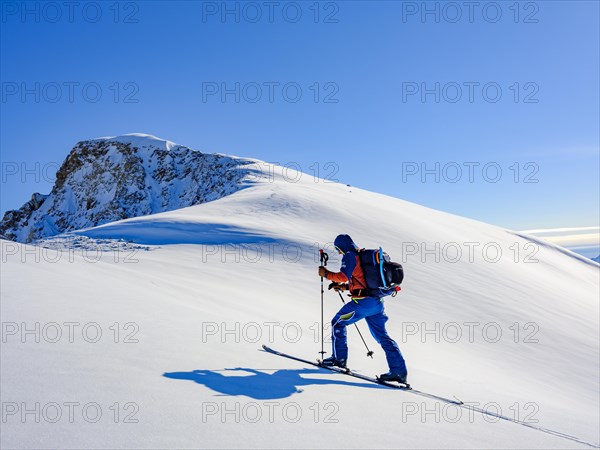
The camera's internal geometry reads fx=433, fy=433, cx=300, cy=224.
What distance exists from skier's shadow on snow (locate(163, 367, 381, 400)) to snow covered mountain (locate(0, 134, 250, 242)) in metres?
50.6

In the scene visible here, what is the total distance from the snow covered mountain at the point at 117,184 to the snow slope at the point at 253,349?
139 ft

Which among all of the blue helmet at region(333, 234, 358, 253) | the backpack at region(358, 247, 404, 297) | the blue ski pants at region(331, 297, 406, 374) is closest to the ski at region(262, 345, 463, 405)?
the blue ski pants at region(331, 297, 406, 374)

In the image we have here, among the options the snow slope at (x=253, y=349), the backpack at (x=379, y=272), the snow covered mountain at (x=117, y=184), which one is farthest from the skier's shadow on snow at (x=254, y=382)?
the snow covered mountain at (x=117, y=184)

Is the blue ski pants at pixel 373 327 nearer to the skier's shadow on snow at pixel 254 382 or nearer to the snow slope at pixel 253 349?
the snow slope at pixel 253 349

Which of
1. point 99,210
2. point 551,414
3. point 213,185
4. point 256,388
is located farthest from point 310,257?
point 99,210

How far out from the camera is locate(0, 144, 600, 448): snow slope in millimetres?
3199

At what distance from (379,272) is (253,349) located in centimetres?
196

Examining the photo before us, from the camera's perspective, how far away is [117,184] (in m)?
67.9

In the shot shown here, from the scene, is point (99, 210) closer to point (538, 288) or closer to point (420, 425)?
point (538, 288)

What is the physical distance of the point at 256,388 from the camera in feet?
13.7

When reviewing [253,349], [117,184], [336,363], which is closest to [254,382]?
[253,349]

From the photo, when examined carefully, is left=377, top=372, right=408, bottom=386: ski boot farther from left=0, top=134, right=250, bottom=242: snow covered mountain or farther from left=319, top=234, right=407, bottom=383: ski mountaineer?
left=0, top=134, right=250, bottom=242: snow covered mountain

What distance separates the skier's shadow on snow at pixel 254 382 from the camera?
13.0 ft

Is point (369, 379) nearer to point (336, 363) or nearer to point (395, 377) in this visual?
point (395, 377)
